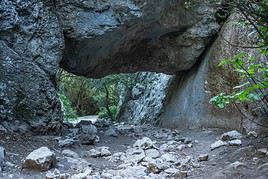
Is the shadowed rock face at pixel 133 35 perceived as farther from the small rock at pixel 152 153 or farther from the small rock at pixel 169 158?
the small rock at pixel 169 158

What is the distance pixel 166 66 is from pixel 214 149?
8.39 feet

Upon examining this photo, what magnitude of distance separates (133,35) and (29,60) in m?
1.85

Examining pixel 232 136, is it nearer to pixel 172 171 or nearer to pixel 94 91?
pixel 172 171

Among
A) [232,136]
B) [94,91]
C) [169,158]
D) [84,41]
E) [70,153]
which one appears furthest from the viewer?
[94,91]

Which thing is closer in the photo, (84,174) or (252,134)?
(84,174)

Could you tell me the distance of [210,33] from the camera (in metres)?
5.62

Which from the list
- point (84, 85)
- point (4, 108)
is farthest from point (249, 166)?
point (84, 85)

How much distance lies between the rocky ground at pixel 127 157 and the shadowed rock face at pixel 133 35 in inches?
50.8

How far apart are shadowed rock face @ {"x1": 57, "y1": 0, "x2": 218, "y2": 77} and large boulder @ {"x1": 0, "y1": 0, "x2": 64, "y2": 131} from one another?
14.3 inches

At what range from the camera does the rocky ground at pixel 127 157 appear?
2889 mm

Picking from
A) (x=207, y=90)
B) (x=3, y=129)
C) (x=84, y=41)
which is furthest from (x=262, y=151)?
(x=84, y=41)

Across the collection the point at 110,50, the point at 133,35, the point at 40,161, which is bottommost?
the point at 40,161

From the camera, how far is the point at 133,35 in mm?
5438

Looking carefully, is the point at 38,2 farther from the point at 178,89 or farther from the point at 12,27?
the point at 178,89
